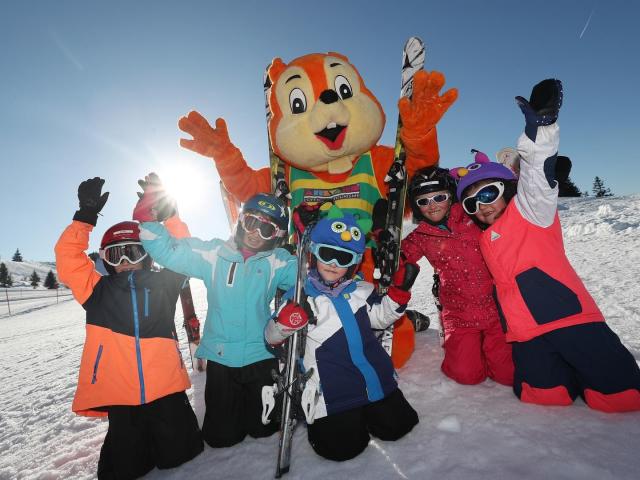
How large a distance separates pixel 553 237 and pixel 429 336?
6.93ft

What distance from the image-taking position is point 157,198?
2.76 m

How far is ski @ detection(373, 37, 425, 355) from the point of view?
3.00 meters

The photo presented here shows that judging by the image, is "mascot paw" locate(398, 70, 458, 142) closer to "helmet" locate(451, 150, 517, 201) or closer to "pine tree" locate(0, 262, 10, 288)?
"helmet" locate(451, 150, 517, 201)

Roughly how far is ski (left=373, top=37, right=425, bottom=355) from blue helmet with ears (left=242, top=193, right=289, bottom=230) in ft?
3.12

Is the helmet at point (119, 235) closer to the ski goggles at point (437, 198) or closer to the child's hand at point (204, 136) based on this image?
the child's hand at point (204, 136)

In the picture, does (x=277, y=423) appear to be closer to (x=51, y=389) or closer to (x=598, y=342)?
(x=598, y=342)

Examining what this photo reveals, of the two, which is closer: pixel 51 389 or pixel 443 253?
pixel 443 253

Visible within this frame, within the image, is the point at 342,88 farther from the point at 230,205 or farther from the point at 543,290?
the point at 543,290

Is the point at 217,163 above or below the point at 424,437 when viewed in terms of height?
above

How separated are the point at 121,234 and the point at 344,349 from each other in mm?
2066

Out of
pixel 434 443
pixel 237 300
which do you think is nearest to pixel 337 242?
pixel 237 300

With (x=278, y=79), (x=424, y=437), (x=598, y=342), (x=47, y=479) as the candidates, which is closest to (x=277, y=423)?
(x=424, y=437)

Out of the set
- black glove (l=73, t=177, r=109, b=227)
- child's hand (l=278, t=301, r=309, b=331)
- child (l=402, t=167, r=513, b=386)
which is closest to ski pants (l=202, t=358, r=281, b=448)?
child's hand (l=278, t=301, r=309, b=331)

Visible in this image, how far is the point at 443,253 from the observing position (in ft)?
9.91
